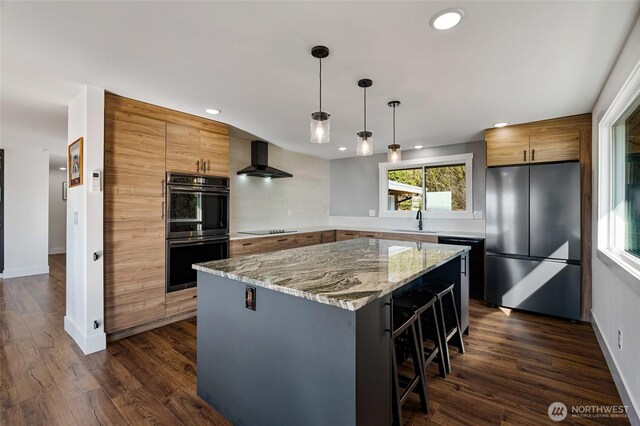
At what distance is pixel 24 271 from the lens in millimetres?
5406

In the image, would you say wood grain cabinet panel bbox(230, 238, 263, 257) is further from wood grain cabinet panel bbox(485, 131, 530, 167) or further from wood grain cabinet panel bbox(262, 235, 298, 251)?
wood grain cabinet panel bbox(485, 131, 530, 167)

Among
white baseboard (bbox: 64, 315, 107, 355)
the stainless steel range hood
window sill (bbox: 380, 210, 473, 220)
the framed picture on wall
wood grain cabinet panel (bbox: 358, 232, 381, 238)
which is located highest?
the stainless steel range hood

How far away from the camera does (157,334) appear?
3014 mm

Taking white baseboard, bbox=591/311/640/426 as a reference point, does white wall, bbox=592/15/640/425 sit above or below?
above

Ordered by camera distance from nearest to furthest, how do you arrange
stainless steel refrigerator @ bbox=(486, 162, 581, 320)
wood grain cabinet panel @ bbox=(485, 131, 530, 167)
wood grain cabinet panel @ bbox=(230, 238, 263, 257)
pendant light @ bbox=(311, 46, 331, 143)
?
pendant light @ bbox=(311, 46, 331, 143) < stainless steel refrigerator @ bbox=(486, 162, 581, 320) < wood grain cabinet panel @ bbox=(485, 131, 530, 167) < wood grain cabinet panel @ bbox=(230, 238, 263, 257)

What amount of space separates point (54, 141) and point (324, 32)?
4948mm

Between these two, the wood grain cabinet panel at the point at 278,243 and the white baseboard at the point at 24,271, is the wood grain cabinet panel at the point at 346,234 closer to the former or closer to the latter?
the wood grain cabinet panel at the point at 278,243

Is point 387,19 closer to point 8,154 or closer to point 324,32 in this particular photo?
point 324,32

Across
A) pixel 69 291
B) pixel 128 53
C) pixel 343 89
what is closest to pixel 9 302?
pixel 69 291

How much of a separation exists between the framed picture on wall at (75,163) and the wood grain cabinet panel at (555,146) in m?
4.68

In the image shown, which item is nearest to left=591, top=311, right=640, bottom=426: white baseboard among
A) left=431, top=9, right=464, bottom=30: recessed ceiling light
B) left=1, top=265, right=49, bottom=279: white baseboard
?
left=431, top=9, right=464, bottom=30: recessed ceiling light

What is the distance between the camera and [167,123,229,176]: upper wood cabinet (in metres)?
3.23

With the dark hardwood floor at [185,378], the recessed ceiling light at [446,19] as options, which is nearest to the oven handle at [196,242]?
the dark hardwood floor at [185,378]

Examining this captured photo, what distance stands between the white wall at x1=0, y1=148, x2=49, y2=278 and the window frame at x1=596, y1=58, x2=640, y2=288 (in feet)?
25.9
